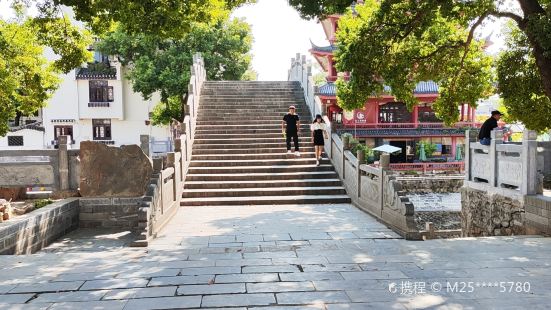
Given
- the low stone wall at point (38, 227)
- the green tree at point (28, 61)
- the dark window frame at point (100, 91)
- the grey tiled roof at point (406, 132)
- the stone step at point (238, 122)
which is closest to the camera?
the low stone wall at point (38, 227)

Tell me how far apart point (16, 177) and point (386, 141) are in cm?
2280

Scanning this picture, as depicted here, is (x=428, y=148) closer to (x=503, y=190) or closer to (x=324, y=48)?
(x=324, y=48)

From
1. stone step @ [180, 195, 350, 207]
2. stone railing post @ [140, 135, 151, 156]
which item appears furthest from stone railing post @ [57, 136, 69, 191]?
stone step @ [180, 195, 350, 207]

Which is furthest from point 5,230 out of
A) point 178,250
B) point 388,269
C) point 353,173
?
point 353,173

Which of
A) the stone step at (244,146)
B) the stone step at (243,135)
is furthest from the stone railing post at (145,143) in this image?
the stone step at (243,135)

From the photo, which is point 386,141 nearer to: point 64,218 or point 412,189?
point 412,189

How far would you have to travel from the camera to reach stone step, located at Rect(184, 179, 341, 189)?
35.3 ft

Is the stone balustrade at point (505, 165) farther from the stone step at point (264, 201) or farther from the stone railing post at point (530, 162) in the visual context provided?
the stone step at point (264, 201)

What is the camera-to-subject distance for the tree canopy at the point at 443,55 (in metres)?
8.57

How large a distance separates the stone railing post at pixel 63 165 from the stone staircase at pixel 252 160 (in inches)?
101

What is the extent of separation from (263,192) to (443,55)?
17.9 feet

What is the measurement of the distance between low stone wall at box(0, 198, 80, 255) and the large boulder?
1.72 feet

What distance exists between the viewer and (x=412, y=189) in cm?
2352

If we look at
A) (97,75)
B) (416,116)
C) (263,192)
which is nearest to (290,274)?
(263,192)
